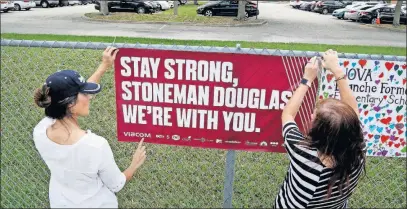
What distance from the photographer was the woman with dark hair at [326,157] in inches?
75.2

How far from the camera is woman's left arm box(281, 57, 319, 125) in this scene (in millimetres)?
2422

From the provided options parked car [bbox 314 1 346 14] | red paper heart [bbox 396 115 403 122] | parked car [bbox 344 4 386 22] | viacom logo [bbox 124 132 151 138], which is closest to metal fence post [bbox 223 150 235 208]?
viacom logo [bbox 124 132 151 138]

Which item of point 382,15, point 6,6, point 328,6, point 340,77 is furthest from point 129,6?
point 340,77

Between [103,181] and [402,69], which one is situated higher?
[402,69]

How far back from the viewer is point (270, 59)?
2.74m

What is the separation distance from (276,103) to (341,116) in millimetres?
908

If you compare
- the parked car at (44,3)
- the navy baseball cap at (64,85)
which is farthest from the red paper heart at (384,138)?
the parked car at (44,3)

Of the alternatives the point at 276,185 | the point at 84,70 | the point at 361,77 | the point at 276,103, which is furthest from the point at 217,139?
the point at 84,70

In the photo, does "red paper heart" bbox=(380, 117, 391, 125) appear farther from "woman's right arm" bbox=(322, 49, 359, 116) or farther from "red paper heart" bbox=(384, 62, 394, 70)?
"woman's right arm" bbox=(322, 49, 359, 116)

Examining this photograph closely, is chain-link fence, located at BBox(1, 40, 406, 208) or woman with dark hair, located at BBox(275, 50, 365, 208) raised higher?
woman with dark hair, located at BBox(275, 50, 365, 208)

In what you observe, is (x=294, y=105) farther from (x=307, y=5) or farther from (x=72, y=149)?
(x=307, y=5)

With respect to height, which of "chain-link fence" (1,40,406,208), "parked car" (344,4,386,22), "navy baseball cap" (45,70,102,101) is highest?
"navy baseball cap" (45,70,102,101)

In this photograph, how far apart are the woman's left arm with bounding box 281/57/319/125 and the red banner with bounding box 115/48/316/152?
13 centimetres

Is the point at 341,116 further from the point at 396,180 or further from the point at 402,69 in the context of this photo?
the point at 396,180
